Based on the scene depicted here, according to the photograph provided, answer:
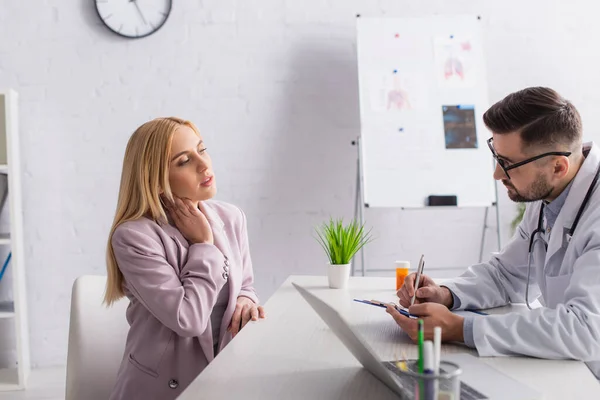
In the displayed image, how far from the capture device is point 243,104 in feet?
11.1

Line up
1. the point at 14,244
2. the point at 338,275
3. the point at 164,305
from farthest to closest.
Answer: the point at 14,244 < the point at 338,275 < the point at 164,305

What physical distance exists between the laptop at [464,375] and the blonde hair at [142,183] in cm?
58

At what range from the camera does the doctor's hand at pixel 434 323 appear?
3.86ft

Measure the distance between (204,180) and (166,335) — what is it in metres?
0.38

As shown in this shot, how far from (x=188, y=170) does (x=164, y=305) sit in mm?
352

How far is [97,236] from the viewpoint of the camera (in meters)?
3.37

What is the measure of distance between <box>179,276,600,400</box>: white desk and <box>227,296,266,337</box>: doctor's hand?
0.05m

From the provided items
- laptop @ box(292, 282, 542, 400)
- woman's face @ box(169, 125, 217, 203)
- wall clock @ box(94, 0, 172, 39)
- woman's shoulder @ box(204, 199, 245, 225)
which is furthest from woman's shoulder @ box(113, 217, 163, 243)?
wall clock @ box(94, 0, 172, 39)

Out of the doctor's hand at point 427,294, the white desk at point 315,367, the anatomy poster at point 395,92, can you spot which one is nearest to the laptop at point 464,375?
the white desk at point 315,367

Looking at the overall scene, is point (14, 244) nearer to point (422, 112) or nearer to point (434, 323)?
point (422, 112)

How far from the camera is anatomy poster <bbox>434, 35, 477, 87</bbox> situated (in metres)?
3.22

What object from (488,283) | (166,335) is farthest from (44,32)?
(488,283)

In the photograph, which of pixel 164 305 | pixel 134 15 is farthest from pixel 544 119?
pixel 134 15

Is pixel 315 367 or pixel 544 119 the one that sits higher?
pixel 544 119
